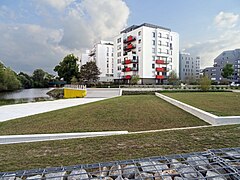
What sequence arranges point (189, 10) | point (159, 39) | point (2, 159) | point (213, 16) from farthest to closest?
point (159, 39)
point (213, 16)
point (189, 10)
point (2, 159)

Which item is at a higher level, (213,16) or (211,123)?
(213,16)

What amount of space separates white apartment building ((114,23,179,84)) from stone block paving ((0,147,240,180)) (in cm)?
3961

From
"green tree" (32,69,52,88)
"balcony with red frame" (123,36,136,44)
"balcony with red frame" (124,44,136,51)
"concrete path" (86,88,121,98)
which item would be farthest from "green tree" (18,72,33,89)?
"concrete path" (86,88,121,98)

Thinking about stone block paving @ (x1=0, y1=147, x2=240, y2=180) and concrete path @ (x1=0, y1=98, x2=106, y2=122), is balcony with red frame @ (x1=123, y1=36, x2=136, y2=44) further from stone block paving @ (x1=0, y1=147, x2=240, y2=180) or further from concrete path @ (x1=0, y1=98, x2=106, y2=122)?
stone block paving @ (x1=0, y1=147, x2=240, y2=180)

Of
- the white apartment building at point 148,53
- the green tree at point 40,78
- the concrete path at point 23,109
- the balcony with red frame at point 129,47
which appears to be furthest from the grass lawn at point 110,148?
the green tree at point 40,78

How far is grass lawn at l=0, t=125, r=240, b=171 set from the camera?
3.12 m

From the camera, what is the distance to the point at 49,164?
118 inches

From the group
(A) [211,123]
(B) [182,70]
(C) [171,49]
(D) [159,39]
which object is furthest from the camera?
(B) [182,70]

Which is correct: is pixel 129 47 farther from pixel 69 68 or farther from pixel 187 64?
pixel 187 64

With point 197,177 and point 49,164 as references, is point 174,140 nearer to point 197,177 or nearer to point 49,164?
point 197,177

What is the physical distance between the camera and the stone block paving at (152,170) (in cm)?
247

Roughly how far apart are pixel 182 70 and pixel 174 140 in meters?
72.3

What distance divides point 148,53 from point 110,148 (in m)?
40.4

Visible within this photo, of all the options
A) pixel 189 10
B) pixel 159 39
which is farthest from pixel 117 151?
pixel 159 39
